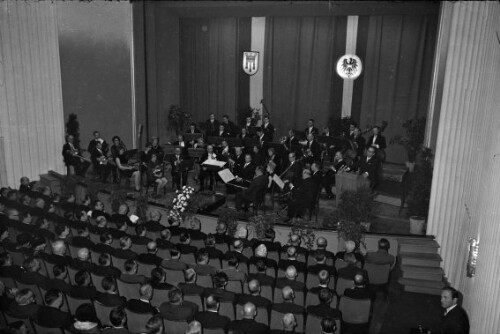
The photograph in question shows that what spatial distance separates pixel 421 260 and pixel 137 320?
6445mm

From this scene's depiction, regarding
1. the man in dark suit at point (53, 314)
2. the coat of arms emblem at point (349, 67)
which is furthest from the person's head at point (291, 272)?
the coat of arms emblem at point (349, 67)

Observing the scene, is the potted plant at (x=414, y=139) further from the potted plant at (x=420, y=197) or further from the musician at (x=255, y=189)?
the musician at (x=255, y=189)

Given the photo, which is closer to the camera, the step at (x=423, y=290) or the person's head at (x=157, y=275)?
the person's head at (x=157, y=275)

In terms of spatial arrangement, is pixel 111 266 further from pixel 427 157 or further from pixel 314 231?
pixel 427 157

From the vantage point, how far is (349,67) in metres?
18.4

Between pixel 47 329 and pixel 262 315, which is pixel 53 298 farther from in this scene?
pixel 262 315

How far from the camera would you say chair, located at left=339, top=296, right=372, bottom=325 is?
724cm

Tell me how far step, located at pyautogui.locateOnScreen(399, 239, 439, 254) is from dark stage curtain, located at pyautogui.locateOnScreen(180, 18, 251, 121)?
446 inches

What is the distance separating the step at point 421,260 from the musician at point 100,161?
8490mm

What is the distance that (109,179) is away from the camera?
15156 millimetres

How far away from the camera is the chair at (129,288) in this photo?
733cm

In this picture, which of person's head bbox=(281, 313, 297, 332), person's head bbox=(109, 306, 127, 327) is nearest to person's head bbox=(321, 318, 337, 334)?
person's head bbox=(281, 313, 297, 332)

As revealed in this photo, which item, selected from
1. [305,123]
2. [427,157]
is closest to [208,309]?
[427,157]

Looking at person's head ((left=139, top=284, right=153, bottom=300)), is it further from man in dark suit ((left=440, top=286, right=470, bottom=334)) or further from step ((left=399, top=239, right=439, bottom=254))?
step ((left=399, top=239, right=439, bottom=254))
